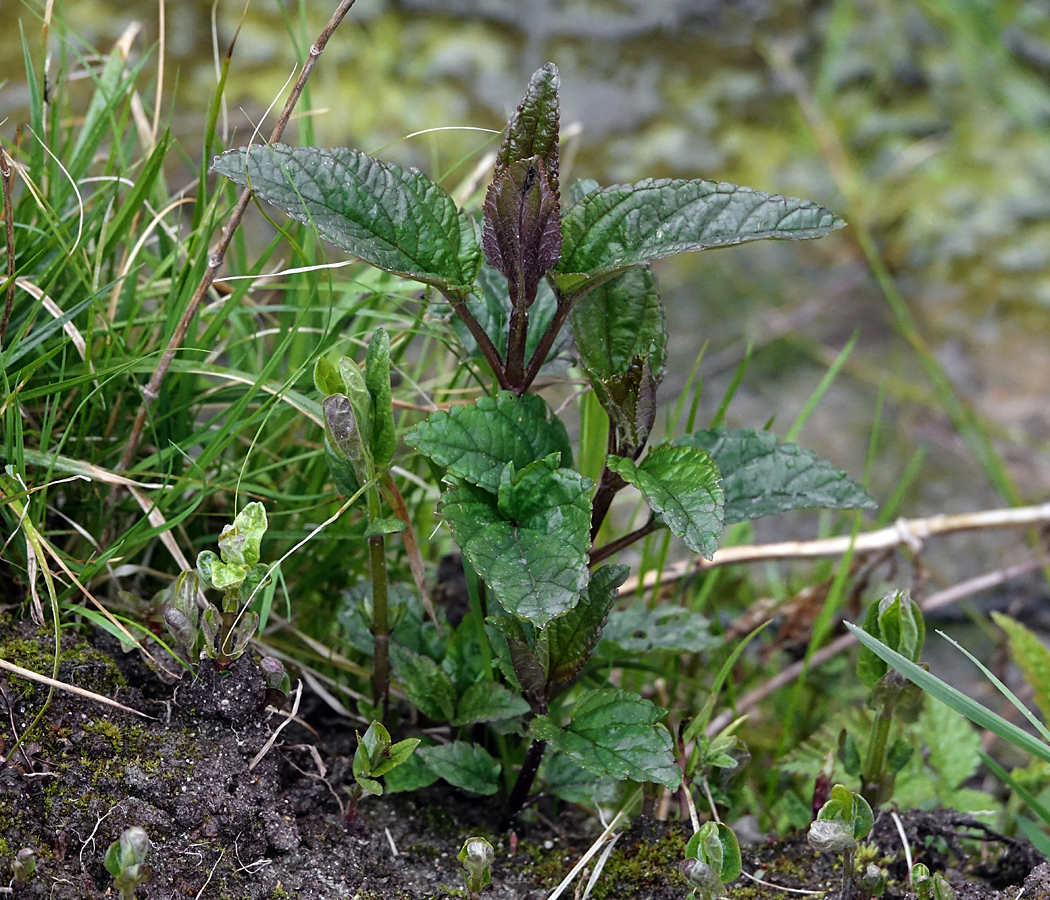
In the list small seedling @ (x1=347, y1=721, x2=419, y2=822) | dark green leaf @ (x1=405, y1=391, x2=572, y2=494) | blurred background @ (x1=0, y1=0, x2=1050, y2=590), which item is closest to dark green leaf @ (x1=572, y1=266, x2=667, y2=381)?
dark green leaf @ (x1=405, y1=391, x2=572, y2=494)

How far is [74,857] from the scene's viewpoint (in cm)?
100

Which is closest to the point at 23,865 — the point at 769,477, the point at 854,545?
the point at 769,477

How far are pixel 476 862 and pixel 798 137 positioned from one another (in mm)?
2780

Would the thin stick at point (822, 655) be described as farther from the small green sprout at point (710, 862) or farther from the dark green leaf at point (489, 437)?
the dark green leaf at point (489, 437)

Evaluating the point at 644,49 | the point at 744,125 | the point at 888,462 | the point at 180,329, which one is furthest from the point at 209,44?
the point at 888,462

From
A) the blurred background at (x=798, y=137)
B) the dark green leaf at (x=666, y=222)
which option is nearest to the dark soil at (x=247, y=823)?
the dark green leaf at (x=666, y=222)

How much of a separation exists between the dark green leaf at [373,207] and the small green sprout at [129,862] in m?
0.63

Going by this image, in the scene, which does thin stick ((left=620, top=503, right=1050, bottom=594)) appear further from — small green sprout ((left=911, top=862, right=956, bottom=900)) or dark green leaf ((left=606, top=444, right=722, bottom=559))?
small green sprout ((left=911, top=862, right=956, bottom=900))

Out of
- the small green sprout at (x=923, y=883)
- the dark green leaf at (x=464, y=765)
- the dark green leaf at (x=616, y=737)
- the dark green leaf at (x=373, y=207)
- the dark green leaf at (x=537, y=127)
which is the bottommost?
the dark green leaf at (x=464, y=765)

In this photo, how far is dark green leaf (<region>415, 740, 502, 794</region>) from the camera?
1200mm

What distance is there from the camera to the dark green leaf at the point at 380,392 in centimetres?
112

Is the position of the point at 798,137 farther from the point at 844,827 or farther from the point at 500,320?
the point at 844,827

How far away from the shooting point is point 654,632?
1.34m

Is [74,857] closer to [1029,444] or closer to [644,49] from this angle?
[1029,444]
